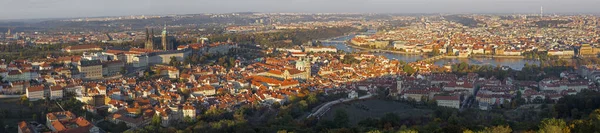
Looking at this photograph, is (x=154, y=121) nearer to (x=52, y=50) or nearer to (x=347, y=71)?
(x=347, y=71)

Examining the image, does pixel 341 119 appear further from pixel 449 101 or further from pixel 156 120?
pixel 449 101

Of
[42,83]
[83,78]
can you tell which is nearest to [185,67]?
[83,78]

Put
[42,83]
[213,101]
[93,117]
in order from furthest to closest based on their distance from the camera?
[42,83]
[213,101]
[93,117]

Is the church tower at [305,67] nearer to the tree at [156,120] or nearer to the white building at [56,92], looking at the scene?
the white building at [56,92]

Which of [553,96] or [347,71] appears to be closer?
[553,96]

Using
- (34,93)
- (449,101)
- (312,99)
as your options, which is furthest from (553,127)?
(34,93)

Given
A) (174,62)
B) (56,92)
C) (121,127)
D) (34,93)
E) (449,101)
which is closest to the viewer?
(121,127)

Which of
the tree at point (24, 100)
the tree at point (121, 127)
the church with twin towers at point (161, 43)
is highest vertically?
the church with twin towers at point (161, 43)

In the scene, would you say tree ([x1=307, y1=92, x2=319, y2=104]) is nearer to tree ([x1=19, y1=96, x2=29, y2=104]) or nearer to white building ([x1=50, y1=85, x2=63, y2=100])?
white building ([x1=50, y1=85, x2=63, y2=100])

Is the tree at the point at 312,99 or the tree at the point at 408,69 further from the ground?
the tree at the point at 408,69

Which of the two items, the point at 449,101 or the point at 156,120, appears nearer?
the point at 156,120

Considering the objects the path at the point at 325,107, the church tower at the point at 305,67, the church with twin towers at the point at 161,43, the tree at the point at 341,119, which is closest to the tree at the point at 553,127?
the tree at the point at 341,119
